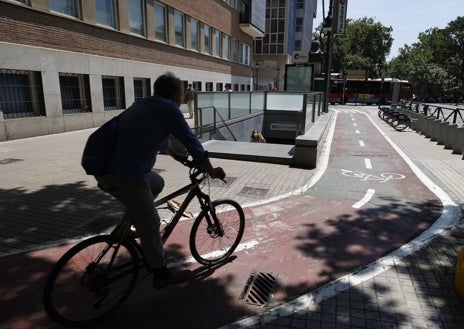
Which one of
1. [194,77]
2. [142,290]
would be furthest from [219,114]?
[194,77]

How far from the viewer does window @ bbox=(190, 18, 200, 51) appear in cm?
2356

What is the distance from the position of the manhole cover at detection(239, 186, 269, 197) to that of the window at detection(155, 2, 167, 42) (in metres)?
15.4

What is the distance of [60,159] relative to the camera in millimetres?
8562

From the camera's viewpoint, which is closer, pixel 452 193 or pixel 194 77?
pixel 452 193

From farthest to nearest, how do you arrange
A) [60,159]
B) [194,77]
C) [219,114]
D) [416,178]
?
[194,77]
[219,114]
[60,159]
[416,178]

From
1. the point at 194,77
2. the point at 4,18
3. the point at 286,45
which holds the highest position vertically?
the point at 286,45

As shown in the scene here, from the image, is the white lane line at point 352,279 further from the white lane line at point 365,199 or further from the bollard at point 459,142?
the bollard at point 459,142

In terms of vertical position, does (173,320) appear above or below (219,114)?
below

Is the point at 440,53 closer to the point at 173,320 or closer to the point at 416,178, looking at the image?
the point at 416,178

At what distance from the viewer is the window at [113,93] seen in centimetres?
1552

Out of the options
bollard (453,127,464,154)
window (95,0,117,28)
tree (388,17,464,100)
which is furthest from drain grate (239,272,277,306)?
tree (388,17,464,100)

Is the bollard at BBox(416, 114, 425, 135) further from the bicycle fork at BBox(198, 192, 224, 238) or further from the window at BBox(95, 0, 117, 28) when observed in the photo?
the bicycle fork at BBox(198, 192, 224, 238)

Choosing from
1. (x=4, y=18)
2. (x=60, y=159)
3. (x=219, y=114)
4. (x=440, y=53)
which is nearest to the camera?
(x=60, y=159)

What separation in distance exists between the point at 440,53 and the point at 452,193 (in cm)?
7584
